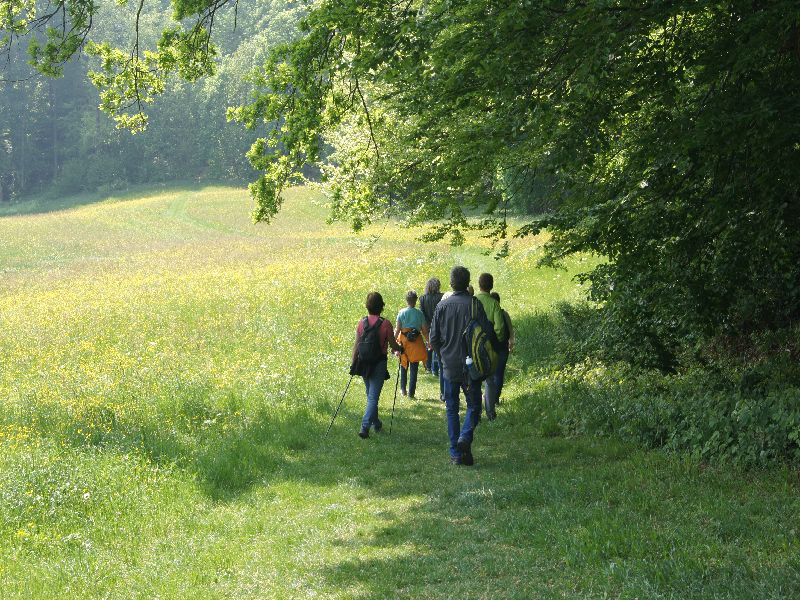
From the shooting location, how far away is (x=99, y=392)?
1269 cm

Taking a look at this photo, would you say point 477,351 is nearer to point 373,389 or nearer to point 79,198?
point 373,389

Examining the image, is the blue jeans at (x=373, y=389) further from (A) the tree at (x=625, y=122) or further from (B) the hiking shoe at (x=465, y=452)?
(A) the tree at (x=625, y=122)

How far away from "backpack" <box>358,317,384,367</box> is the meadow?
1.06 metres

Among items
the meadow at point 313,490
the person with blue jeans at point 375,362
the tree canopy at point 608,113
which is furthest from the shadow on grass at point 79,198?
the person with blue jeans at point 375,362

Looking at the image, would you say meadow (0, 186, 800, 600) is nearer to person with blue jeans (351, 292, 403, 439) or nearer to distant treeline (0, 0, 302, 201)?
person with blue jeans (351, 292, 403, 439)

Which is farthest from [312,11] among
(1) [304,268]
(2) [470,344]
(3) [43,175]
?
(3) [43,175]

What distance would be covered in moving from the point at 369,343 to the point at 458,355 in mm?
2006

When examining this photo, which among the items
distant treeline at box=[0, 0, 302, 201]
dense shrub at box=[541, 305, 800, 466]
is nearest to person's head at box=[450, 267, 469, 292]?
dense shrub at box=[541, 305, 800, 466]

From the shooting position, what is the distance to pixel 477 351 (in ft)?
29.5

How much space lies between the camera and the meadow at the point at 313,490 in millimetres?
5707

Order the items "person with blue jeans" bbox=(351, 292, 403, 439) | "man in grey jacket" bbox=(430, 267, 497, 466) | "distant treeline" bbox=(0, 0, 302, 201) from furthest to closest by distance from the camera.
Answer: "distant treeline" bbox=(0, 0, 302, 201) < "person with blue jeans" bbox=(351, 292, 403, 439) < "man in grey jacket" bbox=(430, 267, 497, 466)

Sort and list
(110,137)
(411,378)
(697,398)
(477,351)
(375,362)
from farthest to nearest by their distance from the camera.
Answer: (110,137), (411,378), (375,362), (697,398), (477,351)

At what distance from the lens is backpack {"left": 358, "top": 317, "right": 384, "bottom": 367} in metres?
10.9

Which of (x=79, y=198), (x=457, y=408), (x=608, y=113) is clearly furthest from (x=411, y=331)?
(x=79, y=198)
